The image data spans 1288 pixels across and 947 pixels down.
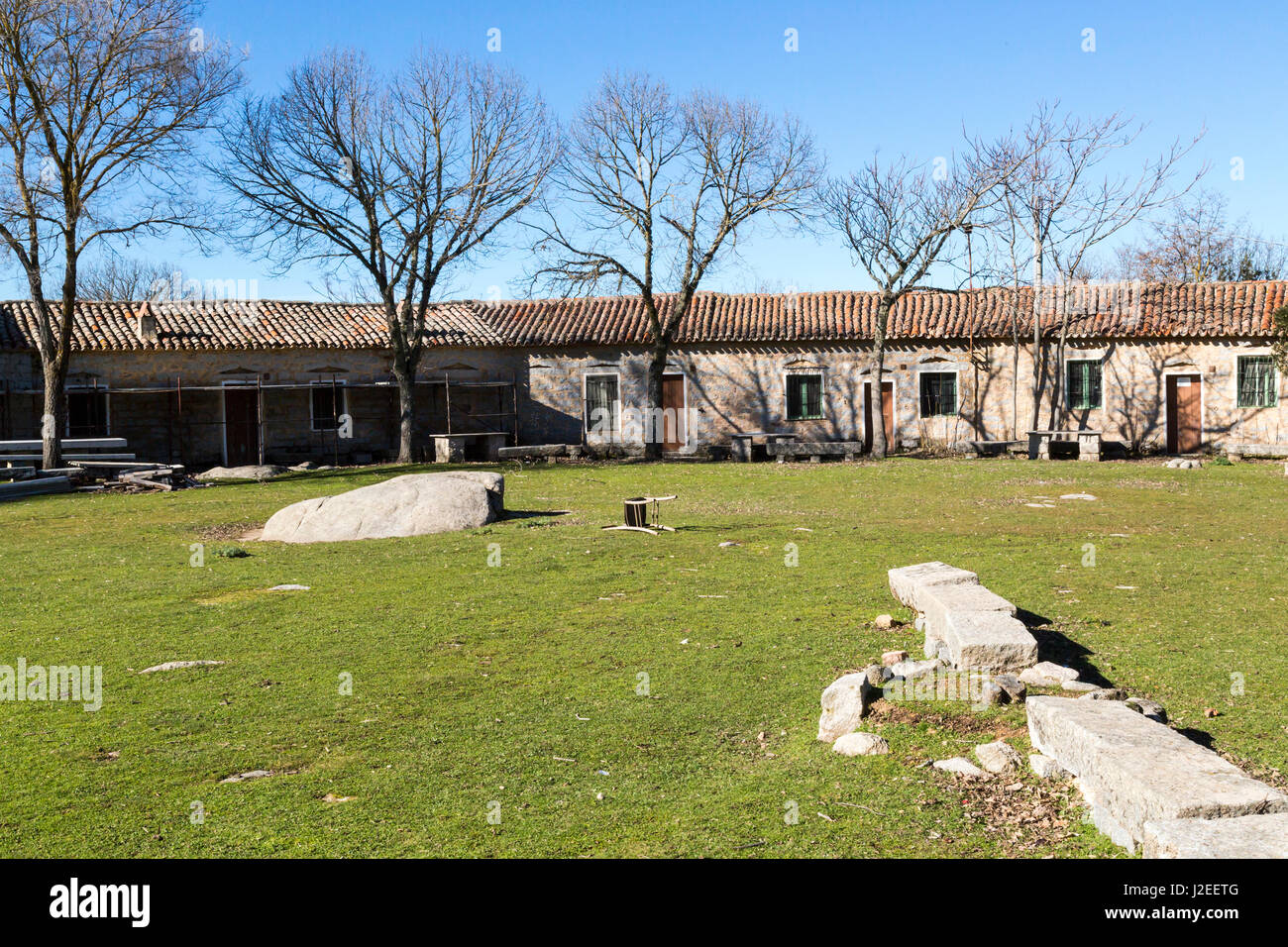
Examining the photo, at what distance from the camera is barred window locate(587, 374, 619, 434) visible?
36.2 metres

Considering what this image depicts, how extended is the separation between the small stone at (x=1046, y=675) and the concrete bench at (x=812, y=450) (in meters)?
24.7

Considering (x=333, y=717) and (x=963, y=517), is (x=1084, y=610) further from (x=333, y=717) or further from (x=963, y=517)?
(x=963, y=517)

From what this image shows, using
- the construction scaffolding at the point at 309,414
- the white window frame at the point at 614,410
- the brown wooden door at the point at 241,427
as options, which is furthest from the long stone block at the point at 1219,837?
the white window frame at the point at 614,410

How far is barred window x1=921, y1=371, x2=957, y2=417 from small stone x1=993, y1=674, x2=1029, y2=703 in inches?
1138

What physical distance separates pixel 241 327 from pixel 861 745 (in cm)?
3126

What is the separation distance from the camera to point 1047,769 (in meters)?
5.29

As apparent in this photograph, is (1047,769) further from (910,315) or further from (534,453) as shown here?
(910,315)

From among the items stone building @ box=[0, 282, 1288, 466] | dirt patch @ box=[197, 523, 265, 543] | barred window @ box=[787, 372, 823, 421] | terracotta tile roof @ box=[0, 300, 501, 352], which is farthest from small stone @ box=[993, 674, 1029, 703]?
terracotta tile roof @ box=[0, 300, 501, 352]

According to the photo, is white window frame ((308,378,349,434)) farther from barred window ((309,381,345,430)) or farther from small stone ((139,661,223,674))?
small stone ((139,661,223,674))

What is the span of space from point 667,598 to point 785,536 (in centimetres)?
461

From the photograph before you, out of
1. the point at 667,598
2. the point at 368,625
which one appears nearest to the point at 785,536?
the point at 667,598

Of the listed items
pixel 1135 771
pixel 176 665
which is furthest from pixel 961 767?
pixel 176 665

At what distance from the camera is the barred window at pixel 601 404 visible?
36188 mm

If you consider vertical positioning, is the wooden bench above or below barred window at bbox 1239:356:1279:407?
below
